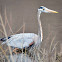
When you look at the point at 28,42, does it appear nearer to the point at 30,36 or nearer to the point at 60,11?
the point at 30,36

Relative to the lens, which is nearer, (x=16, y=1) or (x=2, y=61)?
(x=2, y=61)

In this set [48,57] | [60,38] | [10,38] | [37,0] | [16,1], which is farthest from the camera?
[16,1]

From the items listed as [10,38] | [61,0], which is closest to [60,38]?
[10,38]

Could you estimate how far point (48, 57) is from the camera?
A: 2.97 metres

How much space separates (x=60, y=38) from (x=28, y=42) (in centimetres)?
137

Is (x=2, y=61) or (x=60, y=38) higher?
(x=2, y=61)

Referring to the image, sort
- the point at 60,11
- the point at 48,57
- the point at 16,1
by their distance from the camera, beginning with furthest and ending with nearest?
the point at 16,1 → the point at 60,11 → the point at 48,57

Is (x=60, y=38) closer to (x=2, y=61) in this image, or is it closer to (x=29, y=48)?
(x=29, y=48)

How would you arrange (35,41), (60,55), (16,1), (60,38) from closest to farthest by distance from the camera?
(60,55), (35,41), (60,38), (16,1)

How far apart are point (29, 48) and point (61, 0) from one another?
944cm

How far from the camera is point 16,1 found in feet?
46.9

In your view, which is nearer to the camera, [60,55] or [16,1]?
[60,55]

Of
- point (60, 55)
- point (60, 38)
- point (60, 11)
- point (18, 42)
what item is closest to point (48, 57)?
point (60, 55)

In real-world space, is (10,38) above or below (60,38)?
above
